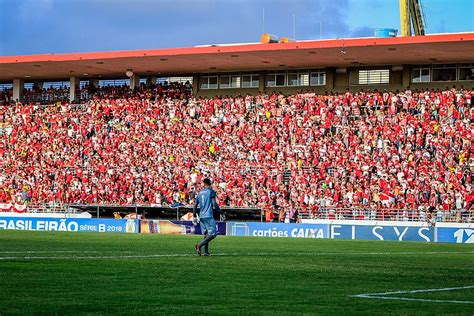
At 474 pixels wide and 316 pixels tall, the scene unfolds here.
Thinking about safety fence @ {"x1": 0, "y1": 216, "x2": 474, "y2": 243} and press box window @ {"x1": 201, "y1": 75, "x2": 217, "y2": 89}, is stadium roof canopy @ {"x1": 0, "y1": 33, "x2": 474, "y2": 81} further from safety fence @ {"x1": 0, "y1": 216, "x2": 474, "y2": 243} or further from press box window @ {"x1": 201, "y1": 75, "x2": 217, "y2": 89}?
safety fence @ {"x1": 0, "y1": 216, "x2": 474, "y2": 243}

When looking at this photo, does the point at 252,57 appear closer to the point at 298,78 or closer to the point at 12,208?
the point at 298,78

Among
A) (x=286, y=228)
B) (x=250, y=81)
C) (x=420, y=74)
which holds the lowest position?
(x=286, y=228)

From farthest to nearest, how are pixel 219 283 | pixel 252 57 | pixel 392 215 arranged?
pixel 252 57 → pixel 392 215 → pixel 219 283

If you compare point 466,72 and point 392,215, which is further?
point 466,72

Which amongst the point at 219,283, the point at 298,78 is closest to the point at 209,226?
the point at 219,283

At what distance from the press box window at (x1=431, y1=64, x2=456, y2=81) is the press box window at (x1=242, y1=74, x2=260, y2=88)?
1164cm

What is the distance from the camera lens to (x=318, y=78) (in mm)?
60562

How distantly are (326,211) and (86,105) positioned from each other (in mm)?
23245

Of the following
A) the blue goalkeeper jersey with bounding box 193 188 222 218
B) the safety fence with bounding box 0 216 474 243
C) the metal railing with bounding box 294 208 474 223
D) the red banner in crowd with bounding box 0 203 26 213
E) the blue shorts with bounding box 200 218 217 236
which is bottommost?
the safety fence with bounding box 0 216 474 243

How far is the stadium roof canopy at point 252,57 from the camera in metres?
53.4

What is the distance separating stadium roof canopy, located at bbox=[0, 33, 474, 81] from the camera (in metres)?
53.4

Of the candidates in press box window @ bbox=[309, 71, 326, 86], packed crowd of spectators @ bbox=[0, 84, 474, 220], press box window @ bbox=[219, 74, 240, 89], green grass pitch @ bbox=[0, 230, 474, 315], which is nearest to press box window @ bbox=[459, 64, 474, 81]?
packed crowd of spectators @ bbox=[0, 84, 474, 220]

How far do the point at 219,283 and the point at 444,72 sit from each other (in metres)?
44.1

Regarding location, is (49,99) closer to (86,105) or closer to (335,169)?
(86,105)
